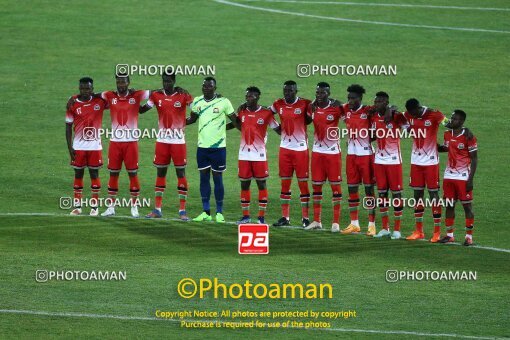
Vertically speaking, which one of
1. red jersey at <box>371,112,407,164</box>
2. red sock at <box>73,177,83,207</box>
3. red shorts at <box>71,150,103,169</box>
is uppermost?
red jersey at <box>371,112,407,164</box>

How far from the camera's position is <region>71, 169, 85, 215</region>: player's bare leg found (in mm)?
27266

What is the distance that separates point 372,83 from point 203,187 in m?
14.0

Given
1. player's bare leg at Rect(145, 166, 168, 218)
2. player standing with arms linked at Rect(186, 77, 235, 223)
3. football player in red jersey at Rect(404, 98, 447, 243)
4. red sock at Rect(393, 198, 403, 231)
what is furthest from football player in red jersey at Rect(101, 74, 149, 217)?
football player in red jersey at Rect(404, 98, 447, 243)

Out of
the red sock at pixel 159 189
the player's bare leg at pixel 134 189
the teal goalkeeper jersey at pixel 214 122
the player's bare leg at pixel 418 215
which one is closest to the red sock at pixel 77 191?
the player's bare leg at pixel 134 189

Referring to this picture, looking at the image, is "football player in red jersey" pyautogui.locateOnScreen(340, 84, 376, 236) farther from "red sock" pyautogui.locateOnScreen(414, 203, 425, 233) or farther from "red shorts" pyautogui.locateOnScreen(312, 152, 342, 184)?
"red sock" pyautogui.locateOnScreen(414, 203, 425, 233)

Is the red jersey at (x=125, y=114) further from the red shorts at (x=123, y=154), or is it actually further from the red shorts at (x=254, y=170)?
the red shorts at (x=254, y=170)

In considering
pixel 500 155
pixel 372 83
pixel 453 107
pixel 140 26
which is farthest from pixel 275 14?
pixel 500 155

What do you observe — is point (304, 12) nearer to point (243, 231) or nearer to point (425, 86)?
point (425, 86)

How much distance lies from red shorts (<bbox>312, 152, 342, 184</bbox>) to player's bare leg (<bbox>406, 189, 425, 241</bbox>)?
5.37 feet

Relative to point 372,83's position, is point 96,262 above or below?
below

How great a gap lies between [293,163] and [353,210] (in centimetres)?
151

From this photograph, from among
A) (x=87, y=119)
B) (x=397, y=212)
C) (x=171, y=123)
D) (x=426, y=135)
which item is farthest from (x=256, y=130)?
(x=87, y=119)

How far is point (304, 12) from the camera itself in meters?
47.1

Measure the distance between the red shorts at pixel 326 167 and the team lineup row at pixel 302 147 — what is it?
0.06 feet
